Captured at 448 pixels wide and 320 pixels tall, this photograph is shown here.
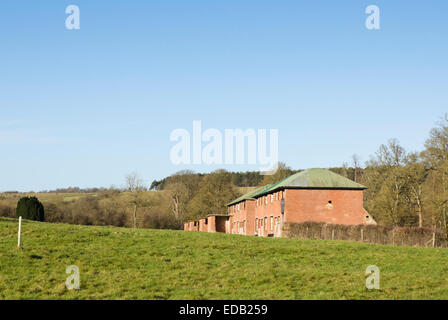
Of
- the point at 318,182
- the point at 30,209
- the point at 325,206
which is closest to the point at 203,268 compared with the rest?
the point at 325,206

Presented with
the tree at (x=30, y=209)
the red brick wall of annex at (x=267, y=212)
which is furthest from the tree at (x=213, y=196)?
the tree at (x=30, y=209)

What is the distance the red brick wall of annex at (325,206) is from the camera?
2158 inches

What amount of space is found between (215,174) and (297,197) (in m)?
42.6

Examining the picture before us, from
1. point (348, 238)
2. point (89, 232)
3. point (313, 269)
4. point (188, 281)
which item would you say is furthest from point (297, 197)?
point (188, 281)

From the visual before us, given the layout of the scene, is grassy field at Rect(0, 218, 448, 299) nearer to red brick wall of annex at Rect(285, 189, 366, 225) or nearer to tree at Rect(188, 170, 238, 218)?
red brick wall of annex at Rect(285, 189, 366, 225)

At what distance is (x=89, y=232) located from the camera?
3203 cm

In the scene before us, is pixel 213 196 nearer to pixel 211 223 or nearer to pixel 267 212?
pixel 211 223

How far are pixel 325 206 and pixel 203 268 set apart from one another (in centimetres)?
3545

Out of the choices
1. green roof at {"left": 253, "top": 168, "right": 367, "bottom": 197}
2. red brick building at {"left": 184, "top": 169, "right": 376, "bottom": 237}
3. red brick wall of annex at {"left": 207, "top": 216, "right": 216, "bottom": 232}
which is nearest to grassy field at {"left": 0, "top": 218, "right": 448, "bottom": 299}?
red brick building at {"left": 184, "top": 169, "right": 376, "bottom": 237}

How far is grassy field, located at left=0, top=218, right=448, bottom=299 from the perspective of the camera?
671 inches

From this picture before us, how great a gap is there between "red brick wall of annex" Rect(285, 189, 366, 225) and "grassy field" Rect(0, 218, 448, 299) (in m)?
22.7
